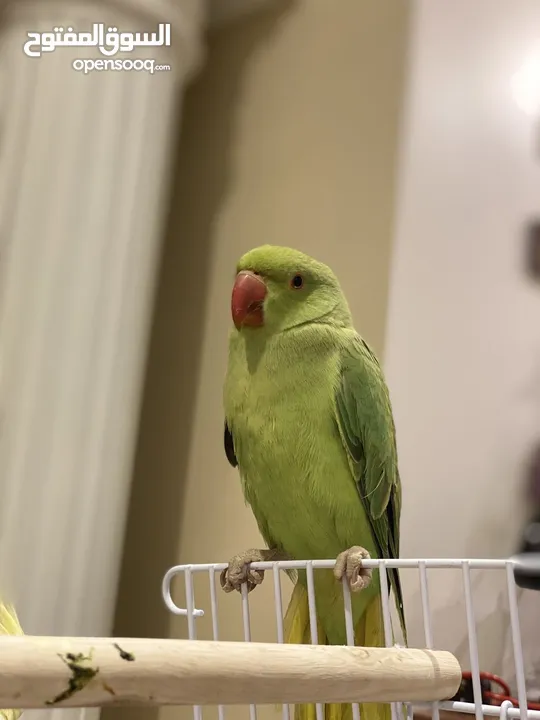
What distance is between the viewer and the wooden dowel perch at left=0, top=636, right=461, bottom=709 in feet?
0.86

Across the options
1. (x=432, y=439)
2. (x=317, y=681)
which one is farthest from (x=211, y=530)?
(x=317, y=681)

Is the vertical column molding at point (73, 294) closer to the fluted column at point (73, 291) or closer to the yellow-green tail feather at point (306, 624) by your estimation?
the fluted column at point (73, 291)

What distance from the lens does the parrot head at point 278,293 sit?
766 mm

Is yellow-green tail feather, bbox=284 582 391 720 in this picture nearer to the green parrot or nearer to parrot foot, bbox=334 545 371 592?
the green parrot

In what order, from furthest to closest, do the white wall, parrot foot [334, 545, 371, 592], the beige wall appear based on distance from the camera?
the beige wall → the white wall → parrot foot [334, 545, 371, 592]

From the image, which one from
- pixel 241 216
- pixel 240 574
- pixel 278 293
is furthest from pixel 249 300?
pixel 241 216

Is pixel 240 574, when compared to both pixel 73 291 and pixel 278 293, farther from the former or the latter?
pixel 73 291

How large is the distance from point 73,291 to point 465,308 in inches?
26.7

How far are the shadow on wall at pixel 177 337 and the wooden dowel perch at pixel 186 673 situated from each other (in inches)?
36.2

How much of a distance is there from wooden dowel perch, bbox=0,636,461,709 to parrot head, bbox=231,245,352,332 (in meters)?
0.44

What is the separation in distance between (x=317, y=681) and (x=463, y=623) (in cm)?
68

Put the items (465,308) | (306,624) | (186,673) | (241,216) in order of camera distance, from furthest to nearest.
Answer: (241,216), (465,308), (306,624), (186,673)

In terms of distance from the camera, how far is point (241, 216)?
1.33 meters

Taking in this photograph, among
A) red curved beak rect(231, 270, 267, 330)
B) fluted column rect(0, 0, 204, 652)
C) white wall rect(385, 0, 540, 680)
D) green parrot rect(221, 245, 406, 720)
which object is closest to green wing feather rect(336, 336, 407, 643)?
green parrot rect(221, 245, 406, 720)
